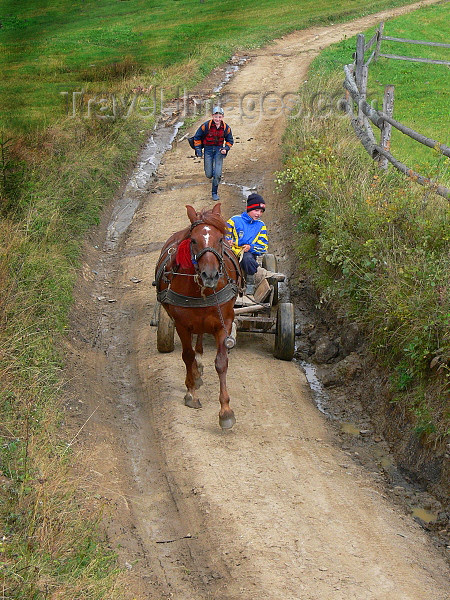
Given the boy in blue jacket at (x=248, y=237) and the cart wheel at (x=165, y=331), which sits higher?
the boy in blue jacket at (x=248, y=237)

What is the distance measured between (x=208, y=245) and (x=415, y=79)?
21.1 metres

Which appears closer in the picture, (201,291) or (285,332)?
(201,291)

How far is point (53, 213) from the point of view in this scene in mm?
12367

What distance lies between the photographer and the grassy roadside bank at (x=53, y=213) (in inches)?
206

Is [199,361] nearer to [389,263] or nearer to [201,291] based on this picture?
[201,291]

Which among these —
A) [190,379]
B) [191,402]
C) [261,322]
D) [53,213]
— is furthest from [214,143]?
[191,402]

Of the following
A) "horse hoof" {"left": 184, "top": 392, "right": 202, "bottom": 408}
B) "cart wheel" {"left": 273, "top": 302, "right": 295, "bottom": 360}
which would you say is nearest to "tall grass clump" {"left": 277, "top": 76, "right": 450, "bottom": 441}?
"cart wheel" {"left": 273, "top": 302, "right": 295, "bottom": 360}

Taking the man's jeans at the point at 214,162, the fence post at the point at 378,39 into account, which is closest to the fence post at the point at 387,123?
the man's jeans at the point at 214,162

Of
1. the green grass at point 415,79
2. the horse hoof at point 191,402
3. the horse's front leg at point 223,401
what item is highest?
the green grass at point 415,79

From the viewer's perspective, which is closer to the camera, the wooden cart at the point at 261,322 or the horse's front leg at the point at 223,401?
the horse's front leg at the point at 223,401

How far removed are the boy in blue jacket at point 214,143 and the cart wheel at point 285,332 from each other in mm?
6432

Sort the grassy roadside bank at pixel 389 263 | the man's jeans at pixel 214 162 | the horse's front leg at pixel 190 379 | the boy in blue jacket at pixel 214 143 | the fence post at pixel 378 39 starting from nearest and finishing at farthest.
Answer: the grassy roadside bank at pixel 389 263
the horse's front leg at pixel 190 379
the boy in blue jacket at pixel 214 143
the man's jeans at pixel 214 162
the fence post at pixel 378 39

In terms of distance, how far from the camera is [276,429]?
794 cm

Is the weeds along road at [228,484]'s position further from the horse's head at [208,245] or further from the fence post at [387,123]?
the fence post at [387,123]
